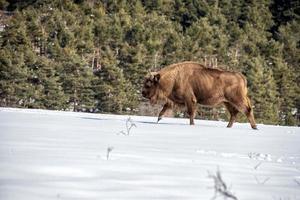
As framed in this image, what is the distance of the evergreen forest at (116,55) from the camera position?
4119cm

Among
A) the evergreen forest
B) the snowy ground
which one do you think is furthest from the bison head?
the evergreen forest

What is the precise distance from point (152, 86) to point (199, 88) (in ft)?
3.57

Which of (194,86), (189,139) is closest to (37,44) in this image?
(194,86)

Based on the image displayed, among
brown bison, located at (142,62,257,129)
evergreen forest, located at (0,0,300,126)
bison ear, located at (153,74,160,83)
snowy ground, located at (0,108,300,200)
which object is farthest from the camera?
evergreen forest, located at (0,0,300,126)

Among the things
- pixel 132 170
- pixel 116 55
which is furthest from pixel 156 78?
pixel 116 55

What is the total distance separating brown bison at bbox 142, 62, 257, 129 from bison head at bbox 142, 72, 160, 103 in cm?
2

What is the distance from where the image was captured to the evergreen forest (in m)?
41.2

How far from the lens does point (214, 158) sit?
5.40m

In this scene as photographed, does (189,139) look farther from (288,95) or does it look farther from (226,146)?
(288,95)

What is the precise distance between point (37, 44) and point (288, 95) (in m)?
19.2

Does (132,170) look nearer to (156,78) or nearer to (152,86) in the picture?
(156,78)

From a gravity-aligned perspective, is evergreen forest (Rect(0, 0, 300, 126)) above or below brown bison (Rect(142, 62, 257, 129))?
below

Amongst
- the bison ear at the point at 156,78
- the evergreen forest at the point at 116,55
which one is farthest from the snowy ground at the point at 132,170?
the evergreen forest at the point at 116,55

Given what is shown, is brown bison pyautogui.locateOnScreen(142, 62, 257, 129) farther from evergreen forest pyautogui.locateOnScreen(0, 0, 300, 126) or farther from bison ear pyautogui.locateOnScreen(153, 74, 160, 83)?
evergreen forest pyautogui.locateOnScreen(0, 0, 300, 126)
